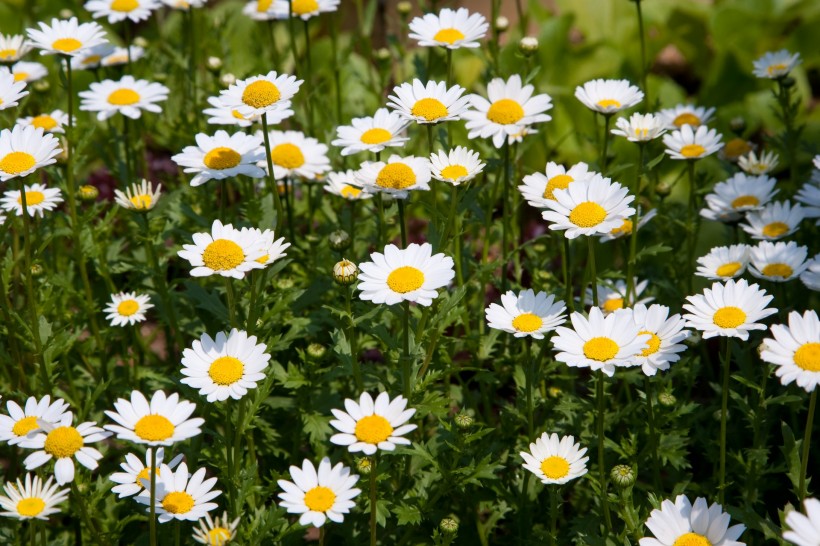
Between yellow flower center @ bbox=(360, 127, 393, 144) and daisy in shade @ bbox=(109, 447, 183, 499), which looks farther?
yellow flower center @ bbox=(360, 127, 393, 144)

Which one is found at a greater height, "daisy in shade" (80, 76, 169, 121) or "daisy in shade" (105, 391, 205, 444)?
"daisy in shade" (80, 76, 169, 121)

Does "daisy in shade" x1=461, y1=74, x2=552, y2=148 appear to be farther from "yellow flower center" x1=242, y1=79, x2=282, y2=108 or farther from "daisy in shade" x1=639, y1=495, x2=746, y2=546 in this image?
"daisy in shade" x1=639, y1=495, x2=746, y2=546

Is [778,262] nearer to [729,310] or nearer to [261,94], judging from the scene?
[729,310]

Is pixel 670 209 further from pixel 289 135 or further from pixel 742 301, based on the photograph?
pixel 289 135

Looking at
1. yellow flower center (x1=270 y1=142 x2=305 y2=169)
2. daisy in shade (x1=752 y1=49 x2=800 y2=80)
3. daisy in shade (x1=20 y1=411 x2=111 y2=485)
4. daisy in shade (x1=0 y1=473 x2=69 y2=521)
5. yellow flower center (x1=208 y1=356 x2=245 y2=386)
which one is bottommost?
daisy in shade (x1=0 y1=473 x2=69 y2=521)

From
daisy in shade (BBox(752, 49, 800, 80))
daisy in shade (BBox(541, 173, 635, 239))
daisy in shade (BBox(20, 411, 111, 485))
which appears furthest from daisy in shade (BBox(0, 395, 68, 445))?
daisy in shade (BBox(752, 49, 800, 80))

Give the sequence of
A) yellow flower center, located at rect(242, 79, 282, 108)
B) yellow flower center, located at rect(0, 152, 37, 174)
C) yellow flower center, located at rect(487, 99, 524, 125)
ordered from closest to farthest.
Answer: yellow flower center, located at rect(0, 152, 37, 174), yellow flower center, located at rect(242, 79, 282, 108), yellow flower center, located at rect(487, 99, 524, 125)

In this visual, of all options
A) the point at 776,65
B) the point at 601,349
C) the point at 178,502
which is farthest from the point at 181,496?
the point at 776,65
